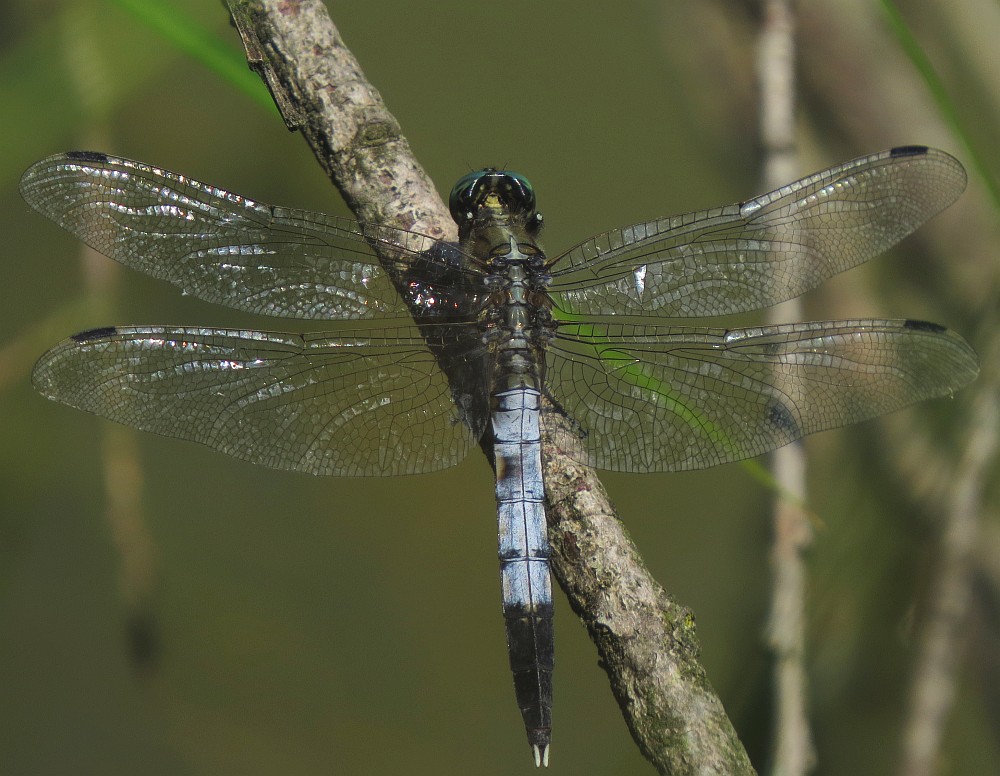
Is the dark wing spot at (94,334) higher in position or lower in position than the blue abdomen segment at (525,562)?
higher

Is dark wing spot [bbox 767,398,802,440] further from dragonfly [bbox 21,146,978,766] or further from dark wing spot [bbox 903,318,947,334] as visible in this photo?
dark wing spot [bbox 903,318,947,334]

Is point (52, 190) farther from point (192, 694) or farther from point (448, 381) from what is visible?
point (192, 694)

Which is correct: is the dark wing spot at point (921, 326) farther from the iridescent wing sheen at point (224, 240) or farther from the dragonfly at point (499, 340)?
the iridescent wing sheen at point (224, 240)

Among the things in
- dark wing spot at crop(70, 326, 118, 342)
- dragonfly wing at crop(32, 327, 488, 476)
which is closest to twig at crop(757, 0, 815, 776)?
dragonfly wing at crop(32, 327, 488, 476)

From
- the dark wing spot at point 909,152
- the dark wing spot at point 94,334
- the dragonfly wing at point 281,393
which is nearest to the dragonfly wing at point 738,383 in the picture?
the dragonfly wing at point 281,393

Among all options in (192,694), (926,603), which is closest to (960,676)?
(926,603)

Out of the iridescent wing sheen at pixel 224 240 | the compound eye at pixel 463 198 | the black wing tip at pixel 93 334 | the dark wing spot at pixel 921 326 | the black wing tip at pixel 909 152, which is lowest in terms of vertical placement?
the black wing tip at pixel 93 334
